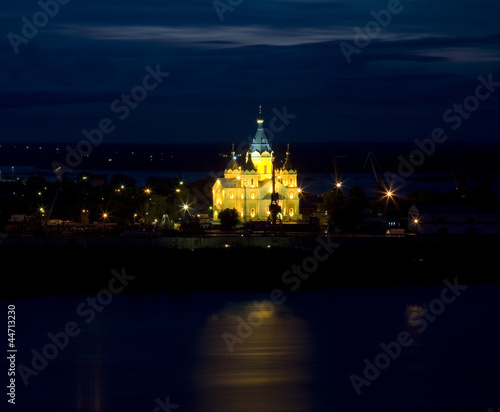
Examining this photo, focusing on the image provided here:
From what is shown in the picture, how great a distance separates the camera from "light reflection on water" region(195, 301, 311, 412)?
11.8 metres

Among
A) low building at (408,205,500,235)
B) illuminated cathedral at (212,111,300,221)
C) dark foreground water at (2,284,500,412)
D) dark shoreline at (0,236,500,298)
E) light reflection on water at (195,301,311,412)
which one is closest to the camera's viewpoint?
light reflection on water at (195,301,311,412)

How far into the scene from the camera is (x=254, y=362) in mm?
13375

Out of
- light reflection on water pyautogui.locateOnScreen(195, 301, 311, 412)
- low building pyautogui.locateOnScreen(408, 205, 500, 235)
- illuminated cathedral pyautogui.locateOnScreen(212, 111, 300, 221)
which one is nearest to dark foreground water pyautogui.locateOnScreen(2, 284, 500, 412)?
light reflection on water pyautogui.locateOnScreen(195, 301, 311, 412)

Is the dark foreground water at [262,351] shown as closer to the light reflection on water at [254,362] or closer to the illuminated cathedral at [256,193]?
the light reflection on water at [254,362]

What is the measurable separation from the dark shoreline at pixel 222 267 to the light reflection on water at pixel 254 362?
2351 mm

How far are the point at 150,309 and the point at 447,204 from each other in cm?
1111

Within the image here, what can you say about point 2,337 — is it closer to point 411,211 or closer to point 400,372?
point 400,372

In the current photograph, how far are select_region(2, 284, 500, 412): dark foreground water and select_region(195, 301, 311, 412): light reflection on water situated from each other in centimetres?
2

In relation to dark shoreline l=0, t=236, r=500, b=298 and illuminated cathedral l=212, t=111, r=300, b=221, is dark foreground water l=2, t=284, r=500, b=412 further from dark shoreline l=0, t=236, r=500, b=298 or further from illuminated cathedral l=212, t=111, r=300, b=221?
illuminated cathedral l=212, t=111, r=300, b=221

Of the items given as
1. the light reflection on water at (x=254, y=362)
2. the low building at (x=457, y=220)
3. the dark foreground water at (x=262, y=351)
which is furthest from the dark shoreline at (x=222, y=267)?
the low building at (x=457, y=220)

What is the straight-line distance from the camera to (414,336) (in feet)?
49.0

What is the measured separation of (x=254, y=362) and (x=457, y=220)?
38.9 feet

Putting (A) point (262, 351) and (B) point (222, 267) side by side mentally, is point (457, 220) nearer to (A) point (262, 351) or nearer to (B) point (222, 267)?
(B) point (222, 267)

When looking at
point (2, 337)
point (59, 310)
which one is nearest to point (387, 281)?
point (59, 310)
